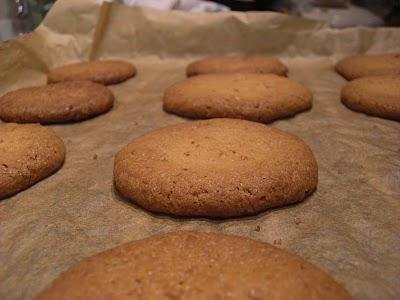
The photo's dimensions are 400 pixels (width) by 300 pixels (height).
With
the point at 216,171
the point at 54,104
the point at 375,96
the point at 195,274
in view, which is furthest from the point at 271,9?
the point at 195,274

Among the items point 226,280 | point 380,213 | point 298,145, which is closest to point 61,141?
point 298,145

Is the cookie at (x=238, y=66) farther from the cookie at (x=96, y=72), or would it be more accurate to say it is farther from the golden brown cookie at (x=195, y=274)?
the golden brown cookie at (x=195, y=274)

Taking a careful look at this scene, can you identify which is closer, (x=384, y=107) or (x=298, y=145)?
(x=298, y=145)

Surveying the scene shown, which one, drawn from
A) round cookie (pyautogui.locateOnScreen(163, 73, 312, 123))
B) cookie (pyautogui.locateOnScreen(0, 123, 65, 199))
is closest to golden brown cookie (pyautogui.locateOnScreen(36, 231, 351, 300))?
cookie (pyautogui.locateOnScreen(0, 123, 65, 199))

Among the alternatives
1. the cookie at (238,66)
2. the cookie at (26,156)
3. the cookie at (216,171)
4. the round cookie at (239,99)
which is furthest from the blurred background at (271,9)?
the cookie at (216,171)

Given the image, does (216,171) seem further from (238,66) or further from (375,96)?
(238,66)

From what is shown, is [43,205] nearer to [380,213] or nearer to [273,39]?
[380,213]
